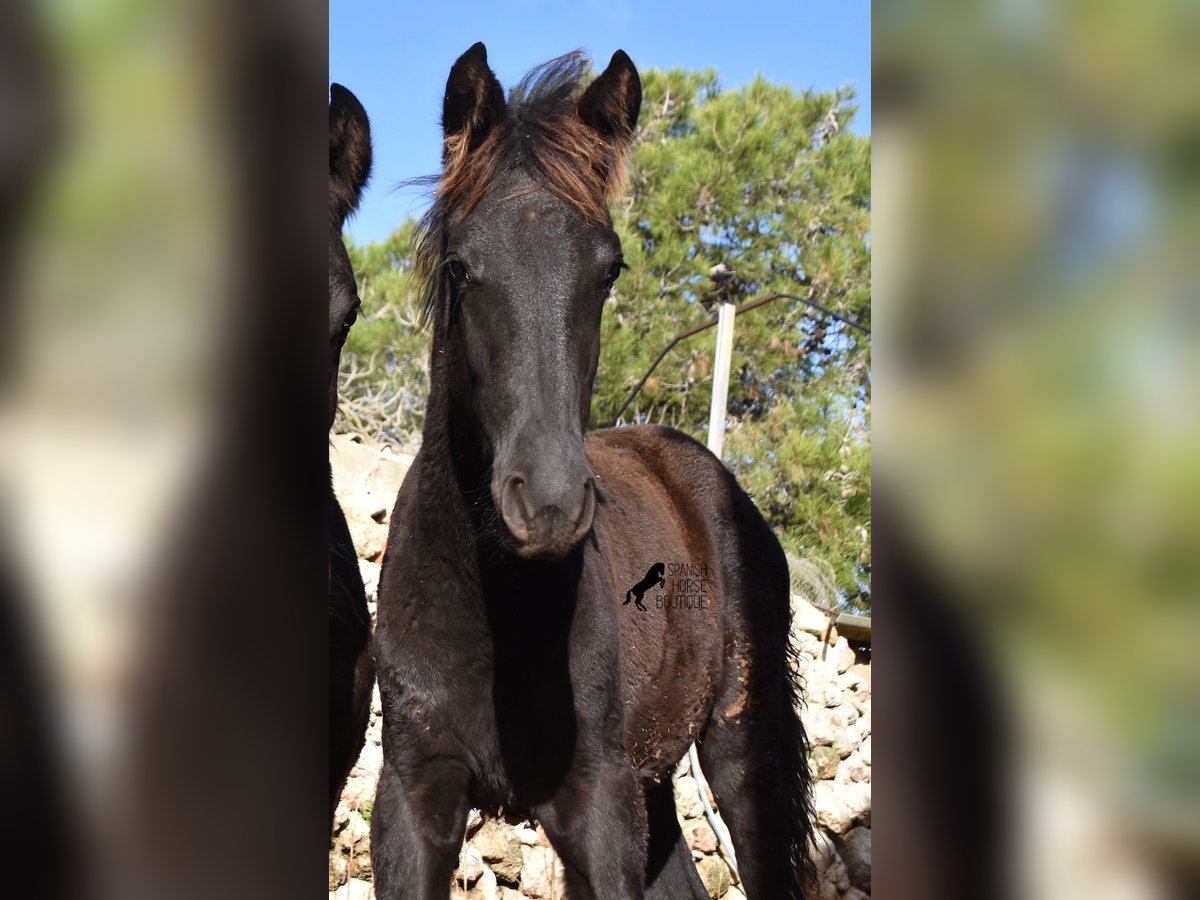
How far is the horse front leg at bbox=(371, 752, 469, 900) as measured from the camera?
253 centimetres

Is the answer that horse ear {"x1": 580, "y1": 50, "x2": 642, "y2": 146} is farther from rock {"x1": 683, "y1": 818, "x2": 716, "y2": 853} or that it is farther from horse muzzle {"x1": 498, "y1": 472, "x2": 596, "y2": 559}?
rock {"x1": 683, "y1": 818, "x2": 716, "y2": 853}

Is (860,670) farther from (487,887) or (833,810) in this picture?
(487,887)

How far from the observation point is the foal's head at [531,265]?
2.02 m

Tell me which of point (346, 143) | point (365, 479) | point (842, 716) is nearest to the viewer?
point (346, 143)

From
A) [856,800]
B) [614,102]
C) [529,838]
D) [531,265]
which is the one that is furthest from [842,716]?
[531,265]

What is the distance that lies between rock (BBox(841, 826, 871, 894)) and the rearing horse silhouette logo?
2479 millimetres

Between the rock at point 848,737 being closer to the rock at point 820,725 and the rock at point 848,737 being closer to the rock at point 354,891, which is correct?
the rock at point 820,725

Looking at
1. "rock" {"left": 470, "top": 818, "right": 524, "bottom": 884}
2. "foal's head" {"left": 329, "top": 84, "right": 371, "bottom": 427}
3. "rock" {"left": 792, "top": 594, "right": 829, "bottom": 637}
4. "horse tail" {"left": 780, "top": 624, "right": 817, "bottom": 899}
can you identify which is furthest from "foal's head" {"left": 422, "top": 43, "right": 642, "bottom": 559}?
"rock" {"left": 792, "top": 594, "right": 829, "bottom": 637}

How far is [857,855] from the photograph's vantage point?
5.30 metres

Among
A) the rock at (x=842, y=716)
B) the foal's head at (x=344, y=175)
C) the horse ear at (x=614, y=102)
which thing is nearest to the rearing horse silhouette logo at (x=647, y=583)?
the foal's head at (x=344, y=175)

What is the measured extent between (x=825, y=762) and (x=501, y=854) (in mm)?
1910
